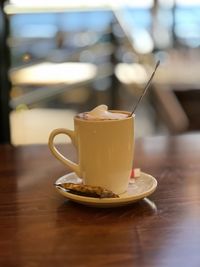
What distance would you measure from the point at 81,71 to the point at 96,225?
9.60 feet

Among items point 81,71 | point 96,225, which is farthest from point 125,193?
point 81,71

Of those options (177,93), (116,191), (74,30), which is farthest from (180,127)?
(116,191)

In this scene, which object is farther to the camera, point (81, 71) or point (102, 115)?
point (81, 71)

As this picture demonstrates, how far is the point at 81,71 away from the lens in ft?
11.7

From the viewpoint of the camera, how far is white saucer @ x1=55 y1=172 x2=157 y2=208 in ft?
2.48

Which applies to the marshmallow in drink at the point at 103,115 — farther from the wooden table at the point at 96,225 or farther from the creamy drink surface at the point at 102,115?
the wooden table at the point at 96,225

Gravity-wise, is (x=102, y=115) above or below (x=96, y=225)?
above

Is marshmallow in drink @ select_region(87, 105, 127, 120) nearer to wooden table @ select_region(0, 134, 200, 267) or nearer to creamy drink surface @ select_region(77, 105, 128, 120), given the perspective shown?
creamy drink surface @ select_region(77, 105, 128, 120)

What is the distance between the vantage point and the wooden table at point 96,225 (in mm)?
604

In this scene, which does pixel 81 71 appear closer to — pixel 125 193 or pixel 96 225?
pixel 125 193

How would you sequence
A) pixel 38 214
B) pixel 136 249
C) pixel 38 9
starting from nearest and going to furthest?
pixel 136 249 < pixel 38 214 < pixel 38 9

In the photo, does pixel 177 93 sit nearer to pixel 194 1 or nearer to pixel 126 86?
pixel 126 86

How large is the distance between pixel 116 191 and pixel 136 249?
0.61 feet

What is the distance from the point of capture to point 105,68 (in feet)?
12.3
